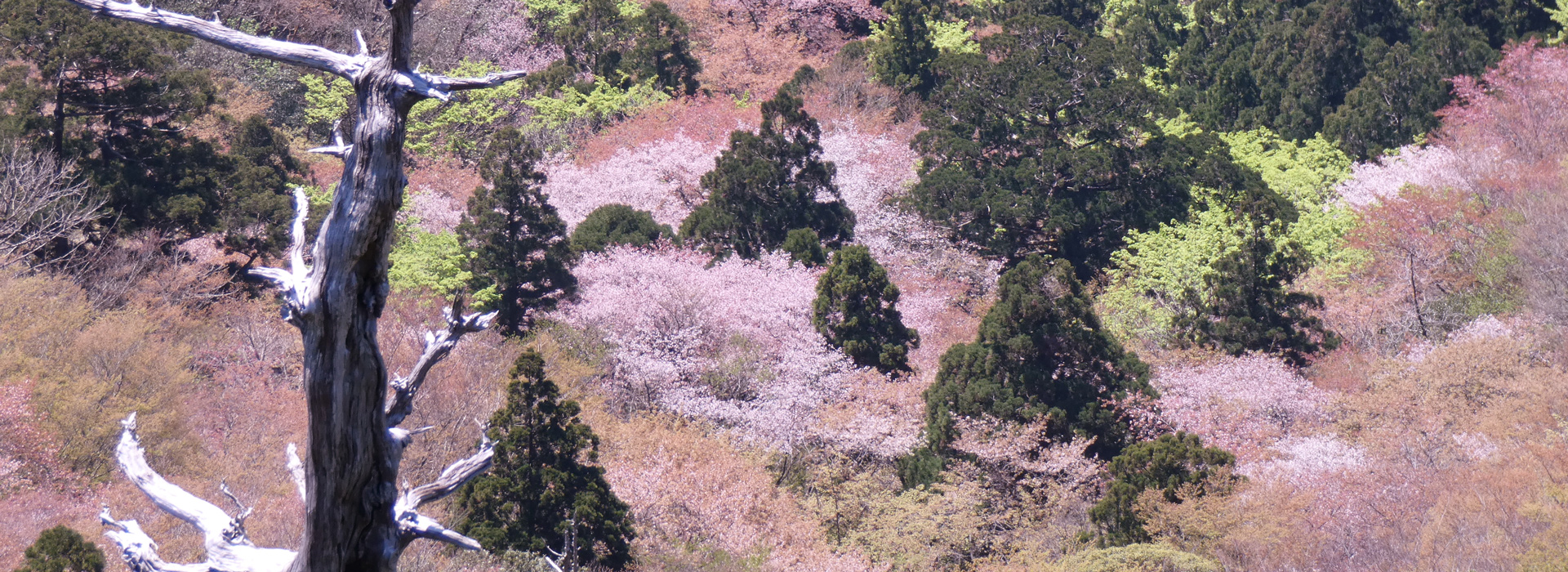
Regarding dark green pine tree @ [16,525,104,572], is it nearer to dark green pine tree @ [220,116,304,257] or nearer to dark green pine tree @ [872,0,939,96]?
dark green pine tree @ [220,116,304,257]

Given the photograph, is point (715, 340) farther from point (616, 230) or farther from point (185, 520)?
point (185, 520)

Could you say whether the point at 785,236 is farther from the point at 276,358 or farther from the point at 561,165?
the point at 276,358

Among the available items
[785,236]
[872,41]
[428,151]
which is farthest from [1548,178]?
[428,151]

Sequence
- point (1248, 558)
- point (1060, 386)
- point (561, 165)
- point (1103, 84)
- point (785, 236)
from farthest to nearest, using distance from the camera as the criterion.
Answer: point (561, 165)
point (1103, 84)
point (785, 236)
point (1060, 386)
point (1248, 558)

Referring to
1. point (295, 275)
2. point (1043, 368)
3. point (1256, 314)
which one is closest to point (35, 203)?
point (1043, 368)

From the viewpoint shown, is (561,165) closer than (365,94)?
No

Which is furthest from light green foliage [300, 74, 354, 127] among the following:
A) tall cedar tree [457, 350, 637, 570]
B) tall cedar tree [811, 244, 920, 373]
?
tall cedar tree [457, 350, 637, 570]

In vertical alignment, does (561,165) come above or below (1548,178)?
below
